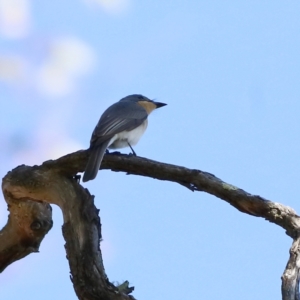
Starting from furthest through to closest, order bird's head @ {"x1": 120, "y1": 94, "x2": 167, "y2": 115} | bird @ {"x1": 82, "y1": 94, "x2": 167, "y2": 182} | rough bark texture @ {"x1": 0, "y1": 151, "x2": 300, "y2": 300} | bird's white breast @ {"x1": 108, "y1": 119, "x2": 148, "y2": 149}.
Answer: bird's head @ {"x1": 120, "y1": 94, "x2": 167, "y2": 115}
bird's white breast @ {"x1": 108, "y1": 119, "x2": 148, "y2": 149}
bird @ {"x1": 82, "y1": 94, "x2": 167, "y2": 182}
rough bark texture @ {"x1": 0, "y1": 151, "x2": 300, "y2": 300}

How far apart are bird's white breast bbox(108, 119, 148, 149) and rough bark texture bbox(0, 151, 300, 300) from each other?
119cm

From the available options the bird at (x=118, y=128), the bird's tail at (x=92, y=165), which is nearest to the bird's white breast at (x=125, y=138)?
the bird at (x=118, y=128)

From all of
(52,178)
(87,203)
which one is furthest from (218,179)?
(52,178)

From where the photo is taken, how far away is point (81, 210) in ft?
18.8

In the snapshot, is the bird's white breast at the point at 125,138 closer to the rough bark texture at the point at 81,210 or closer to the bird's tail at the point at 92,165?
the bird's tail at the point at 92,165

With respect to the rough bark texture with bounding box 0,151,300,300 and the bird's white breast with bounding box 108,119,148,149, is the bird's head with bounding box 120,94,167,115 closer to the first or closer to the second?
the bird's white breast with bounding box 108,119,148,149

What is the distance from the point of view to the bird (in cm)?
638

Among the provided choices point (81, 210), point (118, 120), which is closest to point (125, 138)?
point (118, 120)

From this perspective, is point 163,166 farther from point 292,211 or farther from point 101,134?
point 101,134

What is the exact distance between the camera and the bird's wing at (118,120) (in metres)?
7.30

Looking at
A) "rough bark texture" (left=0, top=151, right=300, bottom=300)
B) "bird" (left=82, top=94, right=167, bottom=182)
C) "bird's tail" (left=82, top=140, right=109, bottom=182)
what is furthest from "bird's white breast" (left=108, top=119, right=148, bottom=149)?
"rough bark texture" (left=0, top=151, right=300, bottom=300)

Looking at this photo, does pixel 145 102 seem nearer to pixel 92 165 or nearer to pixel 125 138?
pixel 125 138

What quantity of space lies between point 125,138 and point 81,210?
2.18 m

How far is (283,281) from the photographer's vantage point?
4.46 meters
